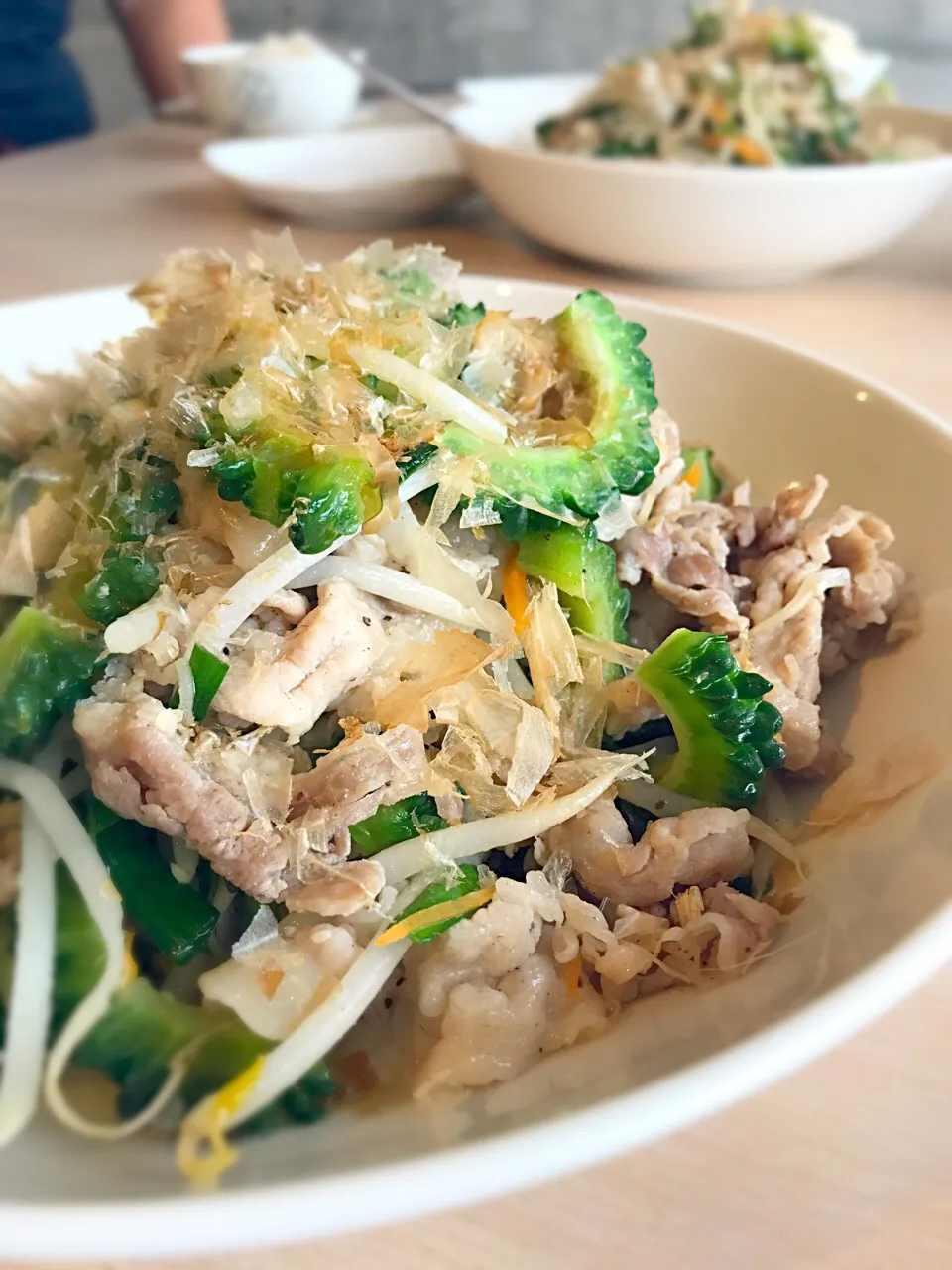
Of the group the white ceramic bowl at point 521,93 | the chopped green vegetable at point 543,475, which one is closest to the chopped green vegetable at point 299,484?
the chopped green vegetable at point 543,475

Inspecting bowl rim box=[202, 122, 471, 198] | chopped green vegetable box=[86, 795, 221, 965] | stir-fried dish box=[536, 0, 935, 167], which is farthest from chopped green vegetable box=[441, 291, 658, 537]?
stir-fried dish box=[536, 0, 935, 167]

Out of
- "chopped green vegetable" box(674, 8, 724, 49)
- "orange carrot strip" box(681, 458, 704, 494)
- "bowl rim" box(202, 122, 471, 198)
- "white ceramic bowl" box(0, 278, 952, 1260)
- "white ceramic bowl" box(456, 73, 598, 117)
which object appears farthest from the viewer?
"white ceramic bowl" box(456, 73, 598, 117)

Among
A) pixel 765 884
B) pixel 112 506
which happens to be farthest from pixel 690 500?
pixel 112 506

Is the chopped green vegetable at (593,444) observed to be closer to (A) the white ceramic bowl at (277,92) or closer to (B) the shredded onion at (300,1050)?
(B) the shredded onion at (300,1050)

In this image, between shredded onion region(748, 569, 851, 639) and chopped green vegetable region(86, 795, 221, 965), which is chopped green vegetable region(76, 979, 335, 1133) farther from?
shredded onion region(748, 569, 851, 639)

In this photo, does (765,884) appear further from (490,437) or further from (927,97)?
(927,97)

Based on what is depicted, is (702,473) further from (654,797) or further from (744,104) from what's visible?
(744,104)
